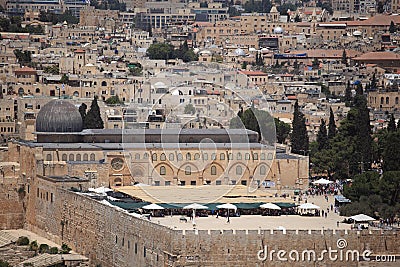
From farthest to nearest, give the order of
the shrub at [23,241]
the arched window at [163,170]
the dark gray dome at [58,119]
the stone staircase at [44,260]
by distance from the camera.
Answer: the dark gray dome at [58,119] → the arched window at [163,170] → the shrub at [23,241] → the stone staircase at [44,260]

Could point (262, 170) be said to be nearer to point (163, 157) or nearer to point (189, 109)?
point (163, 157)

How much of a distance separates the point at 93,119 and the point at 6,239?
17.4m

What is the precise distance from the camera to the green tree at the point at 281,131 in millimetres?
72162

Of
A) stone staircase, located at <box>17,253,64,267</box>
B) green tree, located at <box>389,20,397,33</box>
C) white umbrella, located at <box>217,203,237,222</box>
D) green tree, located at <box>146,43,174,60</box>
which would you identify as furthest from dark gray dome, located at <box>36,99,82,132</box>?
green tree, located at <box>389,20,397,33</box>

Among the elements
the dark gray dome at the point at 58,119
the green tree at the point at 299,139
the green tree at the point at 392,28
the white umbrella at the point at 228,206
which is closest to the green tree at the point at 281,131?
the green tree at the point at 299,139

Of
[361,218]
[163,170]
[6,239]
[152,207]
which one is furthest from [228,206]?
[163,170]

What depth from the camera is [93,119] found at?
69.5 metres

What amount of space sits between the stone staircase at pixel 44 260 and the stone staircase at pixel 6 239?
9.21 feet

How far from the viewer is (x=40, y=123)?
60.2 m

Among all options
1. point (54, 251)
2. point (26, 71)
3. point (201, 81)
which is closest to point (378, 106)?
point (201, 81)

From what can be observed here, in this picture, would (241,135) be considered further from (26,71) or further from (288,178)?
(26,71)

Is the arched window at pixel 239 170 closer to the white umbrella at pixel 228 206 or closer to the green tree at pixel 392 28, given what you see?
the white umbrella at pixel 228 206

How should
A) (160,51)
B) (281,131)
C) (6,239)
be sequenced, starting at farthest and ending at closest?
(160,51) < (281,131) < (6,239)

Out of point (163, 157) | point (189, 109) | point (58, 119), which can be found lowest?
point (189, 109)
